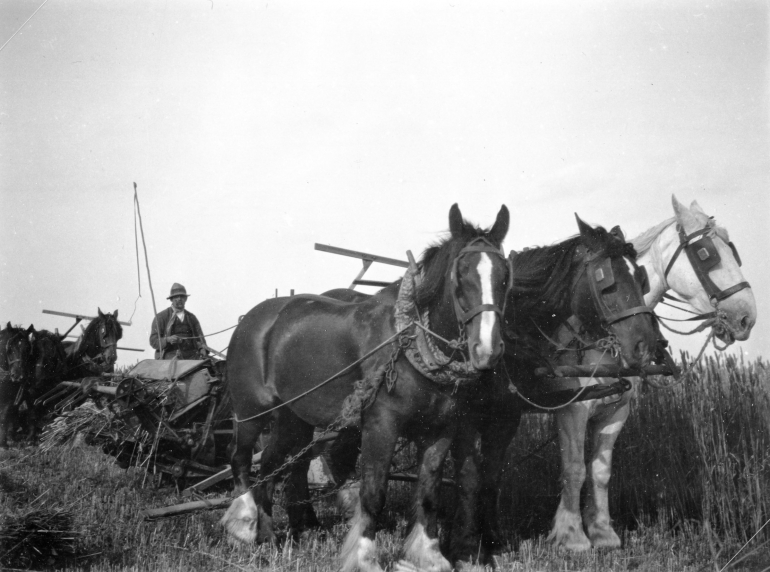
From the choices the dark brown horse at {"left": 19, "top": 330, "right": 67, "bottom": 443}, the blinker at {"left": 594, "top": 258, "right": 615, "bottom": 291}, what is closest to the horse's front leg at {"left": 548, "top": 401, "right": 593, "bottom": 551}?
the blinker at {"left": 594, "top": 258, "right": 615, "bottom": 291}

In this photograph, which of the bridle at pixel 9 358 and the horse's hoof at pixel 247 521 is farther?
the bridle at pixel 9 358

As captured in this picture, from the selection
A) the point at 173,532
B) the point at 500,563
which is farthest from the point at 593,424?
the point at 173,532

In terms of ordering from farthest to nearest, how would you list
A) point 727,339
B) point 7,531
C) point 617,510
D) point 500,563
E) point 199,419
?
1. point 199,419
2. point 617,510
3. point 727,339
4. point 500,563
5. point 7,531

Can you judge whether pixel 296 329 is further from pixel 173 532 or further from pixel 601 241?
pixel 601 241

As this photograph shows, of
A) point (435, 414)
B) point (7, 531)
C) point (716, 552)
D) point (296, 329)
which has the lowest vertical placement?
→ point (716, 552)

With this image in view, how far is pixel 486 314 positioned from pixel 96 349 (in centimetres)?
1100

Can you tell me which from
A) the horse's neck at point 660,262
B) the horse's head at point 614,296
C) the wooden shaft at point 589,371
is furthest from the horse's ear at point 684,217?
the wooden shaft at point 589,371

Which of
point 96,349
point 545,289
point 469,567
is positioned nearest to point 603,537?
point 469,567

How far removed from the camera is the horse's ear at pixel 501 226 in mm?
5027

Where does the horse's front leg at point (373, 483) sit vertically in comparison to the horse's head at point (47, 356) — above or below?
below

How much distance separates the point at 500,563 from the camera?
5395mm

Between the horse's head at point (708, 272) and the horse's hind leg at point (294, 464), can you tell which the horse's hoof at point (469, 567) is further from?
the horse's head at point (708, 272)

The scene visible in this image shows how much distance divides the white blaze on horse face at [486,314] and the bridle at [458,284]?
44mm

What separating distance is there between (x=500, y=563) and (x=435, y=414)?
1.28 metres
